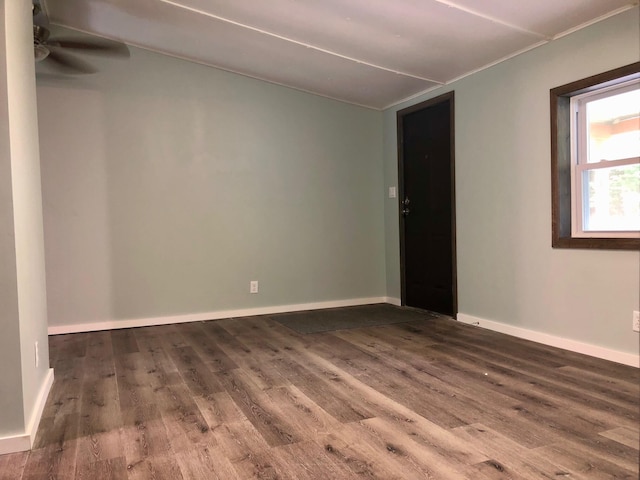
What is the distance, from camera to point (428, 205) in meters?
4.52

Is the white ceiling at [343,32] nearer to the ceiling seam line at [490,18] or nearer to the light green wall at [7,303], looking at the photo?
the ceiling seam line at [490,18]

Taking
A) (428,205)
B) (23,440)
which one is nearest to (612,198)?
(428,205)

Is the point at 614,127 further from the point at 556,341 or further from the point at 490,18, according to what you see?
the point at 556,341

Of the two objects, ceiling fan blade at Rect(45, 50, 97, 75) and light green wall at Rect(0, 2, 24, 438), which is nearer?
light green wall at Rect(0, 2, 24, 438)

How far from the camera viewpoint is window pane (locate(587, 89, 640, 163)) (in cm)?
284

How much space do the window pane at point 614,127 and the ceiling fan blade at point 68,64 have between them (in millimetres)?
3846

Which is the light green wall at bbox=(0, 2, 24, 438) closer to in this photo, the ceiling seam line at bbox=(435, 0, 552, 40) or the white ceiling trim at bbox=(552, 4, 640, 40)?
the ceiling seam line at bbox=(435, 0, 552, 40)

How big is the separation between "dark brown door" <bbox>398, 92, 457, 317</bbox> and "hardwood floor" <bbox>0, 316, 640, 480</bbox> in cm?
101

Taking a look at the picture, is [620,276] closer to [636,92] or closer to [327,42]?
[636,92]

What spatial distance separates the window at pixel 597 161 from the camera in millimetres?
2830

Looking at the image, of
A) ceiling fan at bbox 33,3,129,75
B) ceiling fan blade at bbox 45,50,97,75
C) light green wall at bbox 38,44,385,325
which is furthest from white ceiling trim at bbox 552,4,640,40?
ceiling fan blade at bbox 45,50,97,75

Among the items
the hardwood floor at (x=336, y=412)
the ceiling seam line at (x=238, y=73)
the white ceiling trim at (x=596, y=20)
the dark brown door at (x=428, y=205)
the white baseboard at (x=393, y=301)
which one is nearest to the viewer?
the hardwood floor at (x=336, y=412)

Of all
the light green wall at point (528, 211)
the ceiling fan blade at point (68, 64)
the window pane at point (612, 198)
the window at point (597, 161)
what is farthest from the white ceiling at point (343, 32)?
the window pane at point (612, 198)

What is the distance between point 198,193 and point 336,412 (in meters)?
2.76
